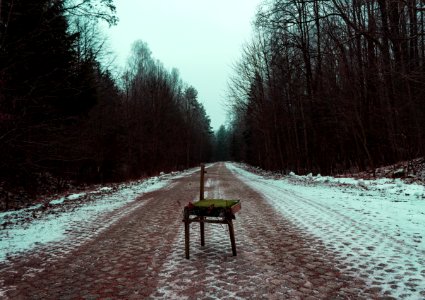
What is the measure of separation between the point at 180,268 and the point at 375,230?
4.62 m

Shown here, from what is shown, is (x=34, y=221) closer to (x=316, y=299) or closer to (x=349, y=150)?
(x=316, y=299)

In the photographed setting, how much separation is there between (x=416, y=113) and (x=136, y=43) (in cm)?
3766

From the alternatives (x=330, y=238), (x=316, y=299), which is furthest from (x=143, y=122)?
(x=316, y=299)

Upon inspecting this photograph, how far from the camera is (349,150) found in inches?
1268

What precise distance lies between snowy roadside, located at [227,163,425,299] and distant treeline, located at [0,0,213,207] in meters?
7.81

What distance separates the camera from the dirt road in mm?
4422

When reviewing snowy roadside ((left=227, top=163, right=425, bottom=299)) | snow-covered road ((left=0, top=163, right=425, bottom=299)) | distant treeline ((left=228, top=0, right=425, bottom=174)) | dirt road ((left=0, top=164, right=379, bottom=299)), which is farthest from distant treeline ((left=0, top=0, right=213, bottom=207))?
distant treeline ((left=228, top=0, right=425, bottom=174))

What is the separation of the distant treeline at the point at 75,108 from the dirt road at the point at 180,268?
4020mm

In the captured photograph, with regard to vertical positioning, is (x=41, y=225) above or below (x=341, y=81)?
below

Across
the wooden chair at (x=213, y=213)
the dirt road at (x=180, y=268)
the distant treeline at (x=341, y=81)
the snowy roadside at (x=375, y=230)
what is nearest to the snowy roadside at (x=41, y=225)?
the dirt road at (x=180, y=268)

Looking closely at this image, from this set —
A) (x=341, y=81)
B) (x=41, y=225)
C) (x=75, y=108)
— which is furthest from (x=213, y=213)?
(x=341, y=81)

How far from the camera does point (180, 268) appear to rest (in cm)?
544

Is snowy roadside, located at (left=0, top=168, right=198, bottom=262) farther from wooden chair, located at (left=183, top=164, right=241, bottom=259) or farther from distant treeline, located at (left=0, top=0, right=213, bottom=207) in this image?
wooden chair, located at (left=183, top=164, right=241, bottom=259)

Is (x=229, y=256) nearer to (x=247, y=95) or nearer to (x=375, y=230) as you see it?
(x=375, y=230)
